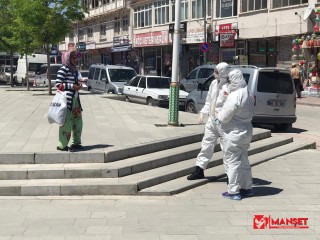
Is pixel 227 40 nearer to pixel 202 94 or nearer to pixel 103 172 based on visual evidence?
pixel 202 94

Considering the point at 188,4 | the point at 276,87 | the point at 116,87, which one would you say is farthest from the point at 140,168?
the point at 188,4

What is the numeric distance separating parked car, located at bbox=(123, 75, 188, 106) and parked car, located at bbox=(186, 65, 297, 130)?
470cm

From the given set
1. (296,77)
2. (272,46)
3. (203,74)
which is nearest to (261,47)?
(272,46)

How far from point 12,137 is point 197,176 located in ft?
12.2

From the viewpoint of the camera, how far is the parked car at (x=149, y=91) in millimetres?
17281

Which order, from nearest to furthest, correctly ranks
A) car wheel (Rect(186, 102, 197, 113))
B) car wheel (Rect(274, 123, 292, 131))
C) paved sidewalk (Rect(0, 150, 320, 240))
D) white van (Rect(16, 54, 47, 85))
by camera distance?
paved sidewalk (Rect(0, 150, 320, 240)) → car wheel (Rect(274, 123, 292, 131)) → car wheel (Rect(186, 102, 197, 113)) → white van (Rect(16, 54, 47, 85))

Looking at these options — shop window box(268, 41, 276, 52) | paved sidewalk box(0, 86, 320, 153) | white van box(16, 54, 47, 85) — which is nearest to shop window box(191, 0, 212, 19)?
shop window box(268, 41, 276, 52)

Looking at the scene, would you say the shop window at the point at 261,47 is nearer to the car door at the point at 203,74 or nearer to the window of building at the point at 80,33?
the car door at the point at 203,74

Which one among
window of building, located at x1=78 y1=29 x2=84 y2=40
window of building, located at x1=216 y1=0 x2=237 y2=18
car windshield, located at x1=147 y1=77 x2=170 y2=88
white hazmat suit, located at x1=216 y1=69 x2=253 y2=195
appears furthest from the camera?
window of building, located at x1=78 y1=29 x2=84 y2=40

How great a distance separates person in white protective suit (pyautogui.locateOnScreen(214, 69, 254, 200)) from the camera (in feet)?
20.8

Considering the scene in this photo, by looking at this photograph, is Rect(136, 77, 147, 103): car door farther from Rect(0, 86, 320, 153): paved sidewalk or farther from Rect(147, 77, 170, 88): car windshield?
Rect(0, 86, 320, 153): paved sidewalk

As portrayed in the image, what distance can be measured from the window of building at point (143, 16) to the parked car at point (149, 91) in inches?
1037

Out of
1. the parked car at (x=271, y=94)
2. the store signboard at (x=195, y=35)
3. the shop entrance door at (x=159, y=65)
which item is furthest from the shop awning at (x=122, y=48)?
the parked car at (x=271, y=94)

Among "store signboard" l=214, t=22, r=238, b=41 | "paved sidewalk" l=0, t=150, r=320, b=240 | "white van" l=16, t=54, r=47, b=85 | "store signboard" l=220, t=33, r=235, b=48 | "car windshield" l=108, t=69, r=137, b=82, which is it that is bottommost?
"paved sidewalk" l=0, t=150, r=320, b=240
